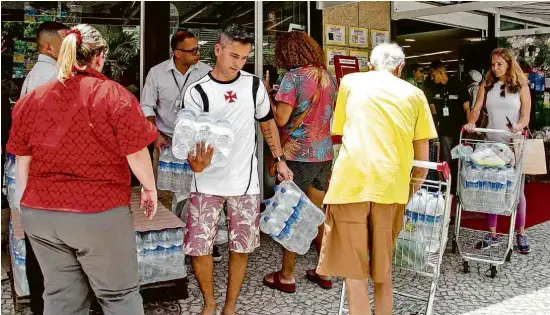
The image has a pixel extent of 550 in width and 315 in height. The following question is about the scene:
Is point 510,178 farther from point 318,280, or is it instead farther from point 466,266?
point 318,280

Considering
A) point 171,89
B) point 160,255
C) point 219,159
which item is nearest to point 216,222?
point 219,159

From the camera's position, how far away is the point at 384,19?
24.2 feet

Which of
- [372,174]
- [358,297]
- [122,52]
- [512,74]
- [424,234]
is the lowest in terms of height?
[358,297]

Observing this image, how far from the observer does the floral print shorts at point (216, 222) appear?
12.1ft

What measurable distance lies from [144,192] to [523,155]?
3640 millimetres

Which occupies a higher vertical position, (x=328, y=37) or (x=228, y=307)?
(x=328, y=37)

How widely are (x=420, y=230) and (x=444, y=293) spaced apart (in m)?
1.10

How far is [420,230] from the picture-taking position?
375cm

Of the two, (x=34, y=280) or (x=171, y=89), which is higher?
(x=171, y=89)

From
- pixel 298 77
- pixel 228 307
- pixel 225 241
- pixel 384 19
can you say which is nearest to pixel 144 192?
pixel 228 307

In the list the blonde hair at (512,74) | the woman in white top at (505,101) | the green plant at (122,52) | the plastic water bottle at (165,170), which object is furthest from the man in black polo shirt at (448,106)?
the plastic water bottle at (165,170)

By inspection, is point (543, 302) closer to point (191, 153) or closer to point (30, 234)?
point (191, 153)

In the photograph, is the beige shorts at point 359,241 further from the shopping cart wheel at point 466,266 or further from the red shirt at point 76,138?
the shopping cart wheel at point 466,266

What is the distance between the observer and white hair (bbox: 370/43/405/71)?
3.48m
